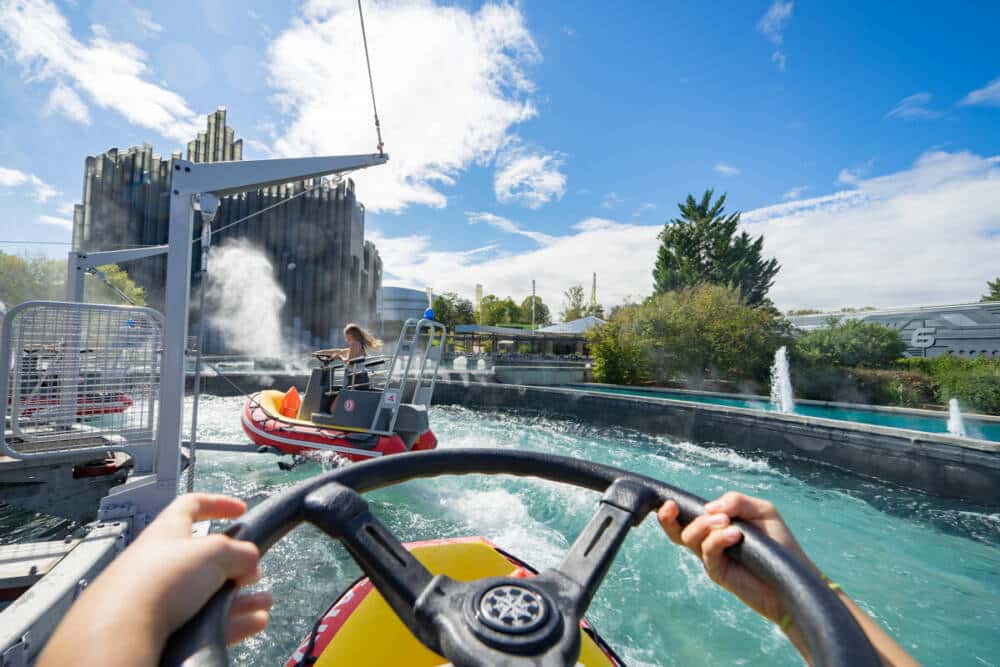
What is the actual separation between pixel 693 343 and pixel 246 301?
1080 inches

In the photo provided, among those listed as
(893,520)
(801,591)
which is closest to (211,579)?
(801,591)

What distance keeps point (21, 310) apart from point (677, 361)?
1888 cm

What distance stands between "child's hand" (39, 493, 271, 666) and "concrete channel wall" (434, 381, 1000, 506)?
8244 millimetres

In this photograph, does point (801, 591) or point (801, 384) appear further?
point (801, 384)

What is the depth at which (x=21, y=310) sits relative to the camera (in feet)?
7.43

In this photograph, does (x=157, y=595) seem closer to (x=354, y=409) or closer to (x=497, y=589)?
(x=497, y=589)

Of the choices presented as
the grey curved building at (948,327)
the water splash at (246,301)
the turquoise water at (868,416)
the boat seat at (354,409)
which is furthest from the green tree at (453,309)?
the boat seat at (354,409)

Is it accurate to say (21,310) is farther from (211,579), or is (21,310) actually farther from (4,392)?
(211,579)

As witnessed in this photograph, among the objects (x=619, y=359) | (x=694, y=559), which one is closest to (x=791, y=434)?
(x=694, y=559)

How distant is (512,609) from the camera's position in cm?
61

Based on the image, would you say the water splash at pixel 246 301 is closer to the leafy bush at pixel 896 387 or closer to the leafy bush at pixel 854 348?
the leafy bush at pixel 854 348

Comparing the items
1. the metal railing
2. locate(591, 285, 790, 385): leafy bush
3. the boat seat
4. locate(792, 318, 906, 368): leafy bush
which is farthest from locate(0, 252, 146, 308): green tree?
locate(792, 318, 906, 368): leafy bush

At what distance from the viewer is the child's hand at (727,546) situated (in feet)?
2.55

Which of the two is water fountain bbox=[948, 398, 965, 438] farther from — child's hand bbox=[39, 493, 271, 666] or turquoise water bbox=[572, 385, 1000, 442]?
child's hand bbox=[39, 493, 271, 666]
